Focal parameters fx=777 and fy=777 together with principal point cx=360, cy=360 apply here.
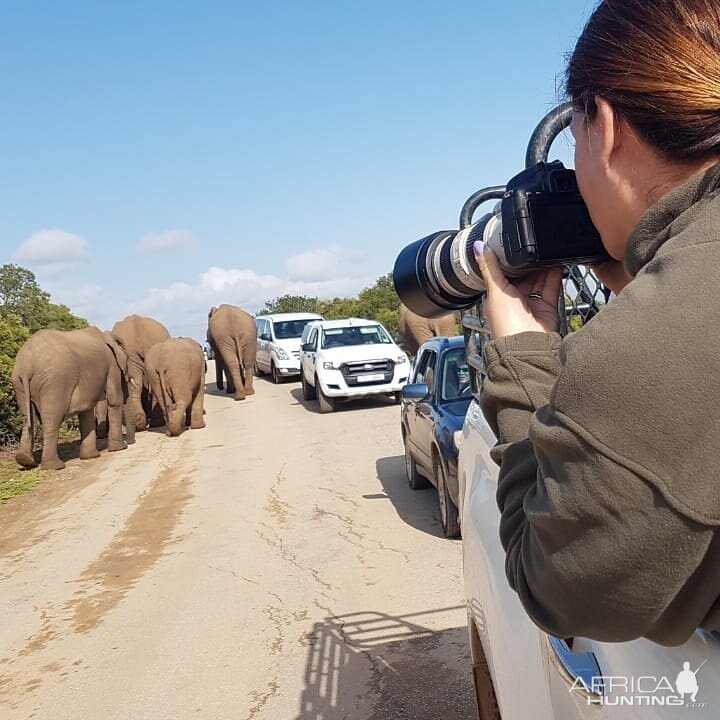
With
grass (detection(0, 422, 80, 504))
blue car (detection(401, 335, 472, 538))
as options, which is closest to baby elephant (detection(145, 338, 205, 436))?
grass (detection(0, 422, 80, 504))

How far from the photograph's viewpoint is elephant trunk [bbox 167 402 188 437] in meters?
13.8

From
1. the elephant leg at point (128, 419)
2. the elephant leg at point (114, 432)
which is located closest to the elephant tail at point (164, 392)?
the elephant leg at point (128, 419)

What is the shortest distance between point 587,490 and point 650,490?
0.24 ft

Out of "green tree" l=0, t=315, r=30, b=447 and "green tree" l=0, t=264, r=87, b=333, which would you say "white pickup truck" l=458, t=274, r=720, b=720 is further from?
"green tree" l=0, t=264, r=87, b=333

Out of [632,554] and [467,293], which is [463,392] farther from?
[632,554]

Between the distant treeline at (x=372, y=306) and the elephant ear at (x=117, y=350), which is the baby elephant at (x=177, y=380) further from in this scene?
the distant treeline at (x=372, y=306)

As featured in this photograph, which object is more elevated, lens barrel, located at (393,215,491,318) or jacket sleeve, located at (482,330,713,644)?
lens barrel, located at (393,215,491,318)

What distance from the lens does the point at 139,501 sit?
8.80 metres

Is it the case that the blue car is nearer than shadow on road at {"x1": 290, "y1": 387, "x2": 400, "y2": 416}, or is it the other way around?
the blue car

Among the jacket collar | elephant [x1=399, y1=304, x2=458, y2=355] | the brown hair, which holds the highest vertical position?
the brown hair

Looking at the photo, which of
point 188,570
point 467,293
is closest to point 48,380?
point 188,570

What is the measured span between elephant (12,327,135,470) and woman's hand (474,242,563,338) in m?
11.0

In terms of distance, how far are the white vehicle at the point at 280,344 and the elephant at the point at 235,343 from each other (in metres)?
1.33

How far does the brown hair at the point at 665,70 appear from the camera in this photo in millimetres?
1027
